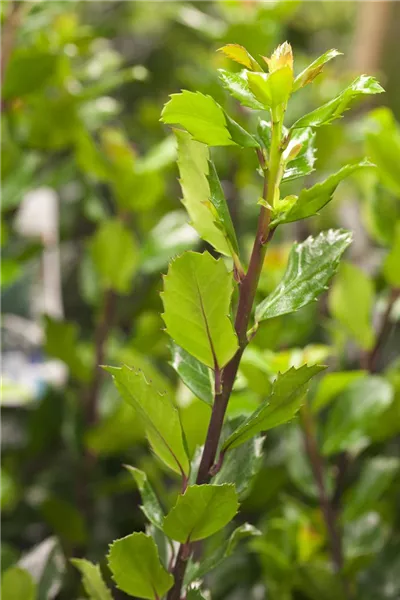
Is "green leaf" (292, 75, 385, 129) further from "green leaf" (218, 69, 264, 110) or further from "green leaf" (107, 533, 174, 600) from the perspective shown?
"green leaf" (107, 533, 174, 600)

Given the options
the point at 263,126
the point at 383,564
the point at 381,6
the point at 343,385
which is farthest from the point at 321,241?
the point at 381,6

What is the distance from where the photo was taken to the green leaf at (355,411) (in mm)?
594

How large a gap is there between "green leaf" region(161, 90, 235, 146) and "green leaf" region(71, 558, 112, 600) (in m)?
0.23

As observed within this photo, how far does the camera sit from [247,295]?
345 mm

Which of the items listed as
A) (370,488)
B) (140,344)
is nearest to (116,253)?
(140,344)

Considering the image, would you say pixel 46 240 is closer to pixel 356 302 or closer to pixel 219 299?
pixel 356 302

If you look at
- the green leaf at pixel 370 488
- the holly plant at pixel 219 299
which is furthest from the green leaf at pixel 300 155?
the green leaf at pixel 370 488

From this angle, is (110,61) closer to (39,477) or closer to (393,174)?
(393,174)

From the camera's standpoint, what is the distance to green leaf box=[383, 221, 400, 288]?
0.61 m

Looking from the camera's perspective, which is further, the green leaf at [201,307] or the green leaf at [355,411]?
the green leaf at [355,411]

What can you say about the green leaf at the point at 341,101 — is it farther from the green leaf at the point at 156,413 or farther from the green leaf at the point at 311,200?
the green leaf at the point at 156,413

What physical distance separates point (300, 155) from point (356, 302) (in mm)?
317

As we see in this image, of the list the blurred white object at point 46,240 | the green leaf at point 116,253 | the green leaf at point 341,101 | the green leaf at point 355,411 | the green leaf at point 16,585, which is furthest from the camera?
the blurred white object at point 46,240

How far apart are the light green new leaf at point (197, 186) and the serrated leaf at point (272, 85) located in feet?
0.16
